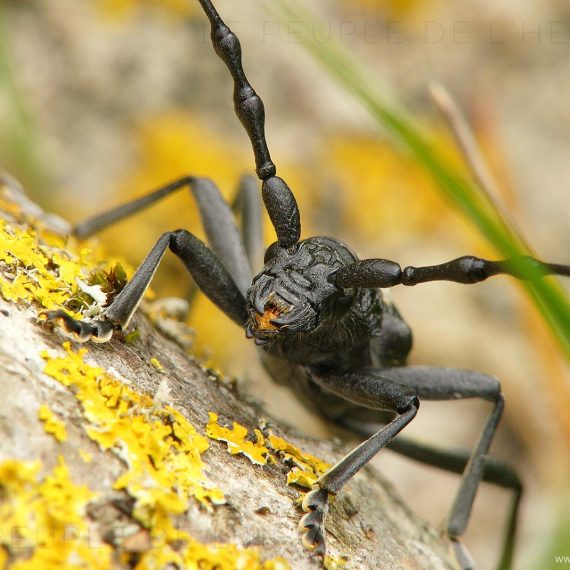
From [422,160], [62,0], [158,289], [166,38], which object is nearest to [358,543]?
[422,160]

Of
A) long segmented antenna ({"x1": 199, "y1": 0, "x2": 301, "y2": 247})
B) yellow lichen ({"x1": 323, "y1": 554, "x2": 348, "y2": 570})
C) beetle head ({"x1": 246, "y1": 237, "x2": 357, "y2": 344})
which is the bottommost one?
yellow lichen ({"x1": 323, "y1": 554, "x2": 348, "y2": 570})

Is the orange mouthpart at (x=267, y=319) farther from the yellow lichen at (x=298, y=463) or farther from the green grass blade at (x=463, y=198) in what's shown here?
the green grass blade at (x=463, y=198)

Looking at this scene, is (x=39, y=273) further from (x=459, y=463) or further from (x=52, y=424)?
(x=459, y=463)

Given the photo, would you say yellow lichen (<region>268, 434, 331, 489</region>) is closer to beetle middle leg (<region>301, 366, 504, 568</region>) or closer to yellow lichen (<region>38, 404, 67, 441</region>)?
beetle middle leg (<region>301, 366, 504, 568</region>)

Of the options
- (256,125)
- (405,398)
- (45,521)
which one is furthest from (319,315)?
(45,521)

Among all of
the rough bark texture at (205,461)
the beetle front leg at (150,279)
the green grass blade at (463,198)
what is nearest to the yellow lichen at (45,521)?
the rough bark texture at (205,461)

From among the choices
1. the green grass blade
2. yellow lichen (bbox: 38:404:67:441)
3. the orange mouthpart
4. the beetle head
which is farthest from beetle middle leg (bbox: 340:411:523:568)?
yellow lichen (bbox: 38:404:67:441)

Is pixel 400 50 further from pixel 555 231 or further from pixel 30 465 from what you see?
pixel 30 465
